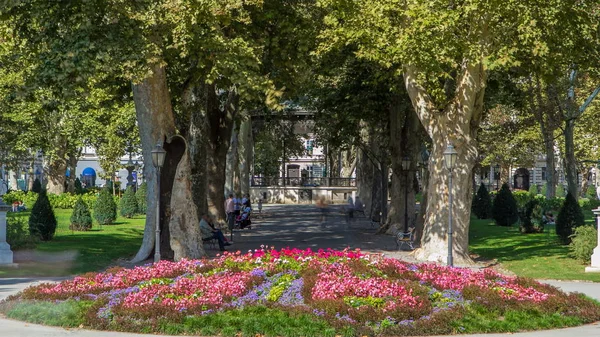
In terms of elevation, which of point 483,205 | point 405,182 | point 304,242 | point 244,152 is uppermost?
point 244,152

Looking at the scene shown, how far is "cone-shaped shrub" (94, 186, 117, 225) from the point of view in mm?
43094

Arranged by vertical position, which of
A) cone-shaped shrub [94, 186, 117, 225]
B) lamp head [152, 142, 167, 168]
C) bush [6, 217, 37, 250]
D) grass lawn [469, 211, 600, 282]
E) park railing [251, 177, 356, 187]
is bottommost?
grass lawn [469, 211, 600, 282]

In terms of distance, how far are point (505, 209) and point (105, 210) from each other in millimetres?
18837

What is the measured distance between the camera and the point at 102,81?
93.7 ft

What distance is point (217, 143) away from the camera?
38875 millimetres

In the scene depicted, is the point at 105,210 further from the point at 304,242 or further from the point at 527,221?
the point at 527,221

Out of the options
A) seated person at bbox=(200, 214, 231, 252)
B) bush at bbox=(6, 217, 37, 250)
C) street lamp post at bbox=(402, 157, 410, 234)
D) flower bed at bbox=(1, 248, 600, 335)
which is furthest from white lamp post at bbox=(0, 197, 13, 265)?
street lamp post at bbox=(402, 157, 410, 234)

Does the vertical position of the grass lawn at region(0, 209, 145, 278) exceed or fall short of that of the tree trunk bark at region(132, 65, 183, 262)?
it falls short

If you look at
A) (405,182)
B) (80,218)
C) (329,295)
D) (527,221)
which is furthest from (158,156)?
(527,221)

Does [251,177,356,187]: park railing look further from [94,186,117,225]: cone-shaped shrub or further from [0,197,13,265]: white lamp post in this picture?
[0,197,13,265]: white lamp post

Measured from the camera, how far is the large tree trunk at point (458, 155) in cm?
2642

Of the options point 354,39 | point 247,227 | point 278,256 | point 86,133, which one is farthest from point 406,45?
point 86,133

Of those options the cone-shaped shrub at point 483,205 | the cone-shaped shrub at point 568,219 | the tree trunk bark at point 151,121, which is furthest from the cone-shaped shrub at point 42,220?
the cone-shaped shrub at point 483,205

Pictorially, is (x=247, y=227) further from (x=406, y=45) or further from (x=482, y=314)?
(x=482, y=314)
